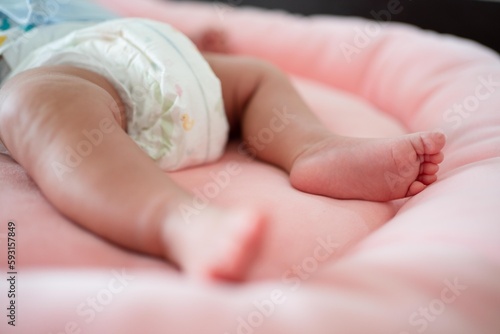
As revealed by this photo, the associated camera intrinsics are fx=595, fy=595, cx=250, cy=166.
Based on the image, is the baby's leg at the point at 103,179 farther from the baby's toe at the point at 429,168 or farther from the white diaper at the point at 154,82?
the baby's toe at the point at 429,168

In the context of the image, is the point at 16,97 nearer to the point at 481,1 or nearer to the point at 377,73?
the point at 377,73

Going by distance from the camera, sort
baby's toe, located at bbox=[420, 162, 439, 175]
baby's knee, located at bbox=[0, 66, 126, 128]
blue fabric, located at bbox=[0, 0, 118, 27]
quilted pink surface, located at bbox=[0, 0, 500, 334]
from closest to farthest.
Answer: quilted pink surface, located at bbox=[0, 0, 500, 334] → baby's knee, located at bbox=[0, 66, 126, 128] → baby's toe, located at bbox=[420, 162, 439, 175] → blue fabric, located at bbox=[0, 0, 118, 27]

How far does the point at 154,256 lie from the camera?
24.5 inches

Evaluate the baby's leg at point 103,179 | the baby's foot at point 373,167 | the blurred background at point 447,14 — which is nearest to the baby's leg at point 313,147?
the baby's foot at point 373,167

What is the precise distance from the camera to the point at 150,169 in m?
0.66

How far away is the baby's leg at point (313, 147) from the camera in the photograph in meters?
0.78

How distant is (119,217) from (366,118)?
717 millimetres

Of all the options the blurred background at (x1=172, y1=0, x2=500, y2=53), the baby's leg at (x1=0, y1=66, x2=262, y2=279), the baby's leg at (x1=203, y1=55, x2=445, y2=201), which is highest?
the baby's leg at (x1=0, y1=66, x2=262, y2=279)

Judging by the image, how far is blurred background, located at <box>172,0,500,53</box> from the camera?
5.78 ft

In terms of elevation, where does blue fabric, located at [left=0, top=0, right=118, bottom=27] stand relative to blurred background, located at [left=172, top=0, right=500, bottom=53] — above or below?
above

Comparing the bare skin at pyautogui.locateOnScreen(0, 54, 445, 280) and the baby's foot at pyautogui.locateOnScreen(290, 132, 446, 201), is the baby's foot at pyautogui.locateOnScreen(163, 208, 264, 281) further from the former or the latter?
the baby's foot at pyautogui.locateOnScreen(290, 132, 446, 201)

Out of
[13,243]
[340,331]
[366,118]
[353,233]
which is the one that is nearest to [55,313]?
[13,243]

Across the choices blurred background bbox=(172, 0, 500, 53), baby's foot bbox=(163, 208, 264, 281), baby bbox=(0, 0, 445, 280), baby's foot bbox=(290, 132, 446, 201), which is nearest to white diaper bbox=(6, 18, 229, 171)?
baby bbox=(0, 0, 445, 280)

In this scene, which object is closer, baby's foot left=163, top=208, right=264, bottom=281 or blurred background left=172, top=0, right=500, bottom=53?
baby's foot left=163, top=208, right=264, bottom=281
